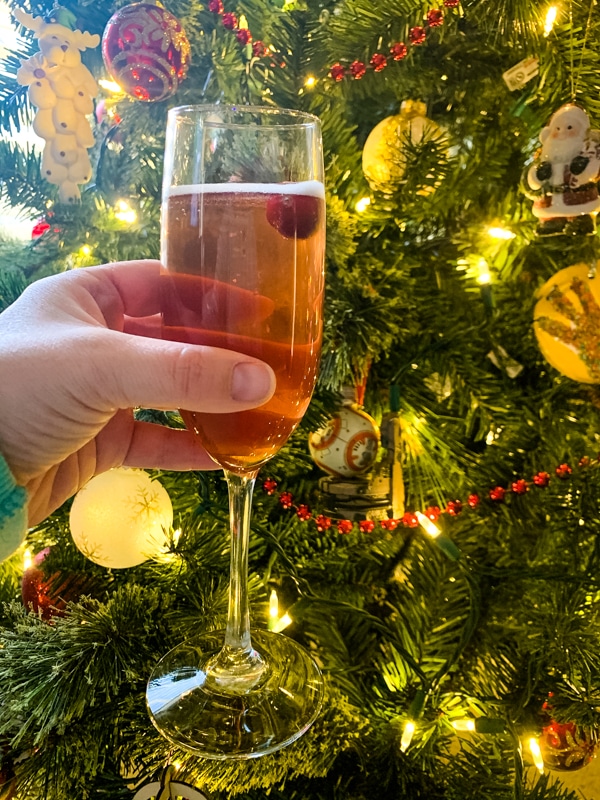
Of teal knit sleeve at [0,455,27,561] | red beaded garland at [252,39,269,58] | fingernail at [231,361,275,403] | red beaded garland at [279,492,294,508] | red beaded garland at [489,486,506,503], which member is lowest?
red beaded garland at [489,486,506,503]

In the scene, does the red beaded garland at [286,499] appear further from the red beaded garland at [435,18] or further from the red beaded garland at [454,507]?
the red beaded garland at [435,18]

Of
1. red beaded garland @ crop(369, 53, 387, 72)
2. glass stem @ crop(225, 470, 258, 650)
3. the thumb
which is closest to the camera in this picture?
the thumb

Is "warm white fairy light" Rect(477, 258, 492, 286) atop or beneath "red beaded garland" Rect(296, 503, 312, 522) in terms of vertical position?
atop

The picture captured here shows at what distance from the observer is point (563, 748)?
992 mm

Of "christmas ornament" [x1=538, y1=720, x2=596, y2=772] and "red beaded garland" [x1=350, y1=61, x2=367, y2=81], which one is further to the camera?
"christmas ornament" [x1=538, y1=720, x2=596, y2=772]

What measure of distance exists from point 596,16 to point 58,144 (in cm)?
76

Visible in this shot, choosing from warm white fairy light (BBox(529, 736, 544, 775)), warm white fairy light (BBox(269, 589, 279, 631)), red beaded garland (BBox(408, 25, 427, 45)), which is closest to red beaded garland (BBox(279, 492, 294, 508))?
warm white fairy light (BBox(269, 589, 279, 631))

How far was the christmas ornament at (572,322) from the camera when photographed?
84 centimetres

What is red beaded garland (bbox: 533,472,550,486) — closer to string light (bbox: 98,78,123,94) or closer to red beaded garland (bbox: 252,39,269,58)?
red beaded garland (bbox: 252,39,269,58)

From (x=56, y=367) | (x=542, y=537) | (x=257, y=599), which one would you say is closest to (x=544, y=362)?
(x=542, y=537)

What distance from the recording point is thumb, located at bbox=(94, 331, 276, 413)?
1.56ft

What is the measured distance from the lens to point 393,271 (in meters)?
0.84

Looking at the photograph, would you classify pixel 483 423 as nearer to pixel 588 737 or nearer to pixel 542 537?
pixel 542 537

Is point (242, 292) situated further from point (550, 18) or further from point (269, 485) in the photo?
point (550, 18)
